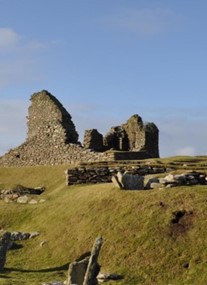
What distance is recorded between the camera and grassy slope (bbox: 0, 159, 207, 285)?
24.8 meters

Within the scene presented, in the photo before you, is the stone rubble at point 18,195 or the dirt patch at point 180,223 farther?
the stone rubble at point 18,195

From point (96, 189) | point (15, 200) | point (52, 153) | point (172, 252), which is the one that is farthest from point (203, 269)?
point (52, 153)

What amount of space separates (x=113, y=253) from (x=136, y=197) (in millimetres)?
3948

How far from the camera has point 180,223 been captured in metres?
27.0

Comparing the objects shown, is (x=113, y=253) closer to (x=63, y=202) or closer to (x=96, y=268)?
(x=96, y=268)

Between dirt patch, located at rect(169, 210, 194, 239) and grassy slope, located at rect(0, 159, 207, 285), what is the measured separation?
1.7 inches

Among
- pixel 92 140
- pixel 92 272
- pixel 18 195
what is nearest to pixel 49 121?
pixel 92 140

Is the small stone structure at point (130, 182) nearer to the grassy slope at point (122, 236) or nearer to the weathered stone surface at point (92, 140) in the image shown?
the grassy slope at point (122, 236)

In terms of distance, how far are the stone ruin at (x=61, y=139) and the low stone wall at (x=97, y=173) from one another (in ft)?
48.2

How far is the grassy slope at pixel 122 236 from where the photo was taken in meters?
24.8

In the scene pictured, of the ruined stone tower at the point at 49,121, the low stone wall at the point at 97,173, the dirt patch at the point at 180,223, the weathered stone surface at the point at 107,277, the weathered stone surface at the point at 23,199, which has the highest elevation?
the ruined stone tower at the point at 49,121

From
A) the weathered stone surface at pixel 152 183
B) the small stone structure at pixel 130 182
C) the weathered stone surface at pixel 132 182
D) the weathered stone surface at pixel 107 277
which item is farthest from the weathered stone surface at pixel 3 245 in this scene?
the weathered stone surface at pixel 152 183

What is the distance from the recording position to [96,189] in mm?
32719

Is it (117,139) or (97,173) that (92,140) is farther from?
(97,173)
